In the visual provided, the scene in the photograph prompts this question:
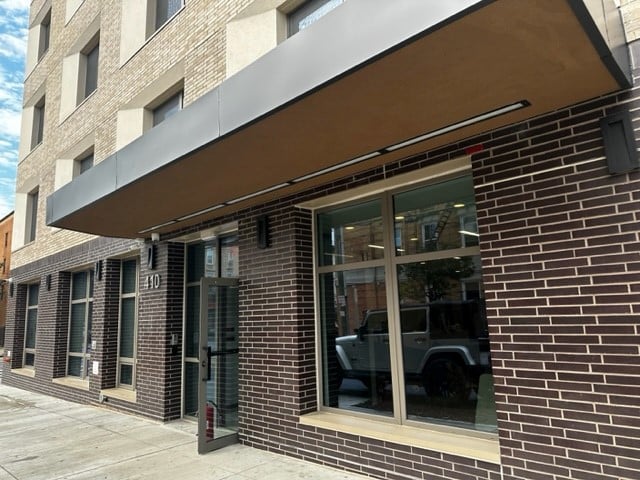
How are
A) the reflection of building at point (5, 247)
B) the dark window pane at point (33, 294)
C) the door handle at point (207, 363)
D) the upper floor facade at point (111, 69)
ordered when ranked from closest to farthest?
the door handle at point (207, 363), the upper floor facade at point (111, 69), the dark window pane at point (33, 294), the reflection of building at point (5, 247)

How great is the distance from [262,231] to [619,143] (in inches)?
155

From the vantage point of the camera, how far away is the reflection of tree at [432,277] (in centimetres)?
429

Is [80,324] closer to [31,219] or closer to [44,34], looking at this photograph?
[31,219]

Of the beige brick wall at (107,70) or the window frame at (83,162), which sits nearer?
the beige brick wall at (107,70)

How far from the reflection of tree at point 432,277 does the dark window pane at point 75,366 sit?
921 cm

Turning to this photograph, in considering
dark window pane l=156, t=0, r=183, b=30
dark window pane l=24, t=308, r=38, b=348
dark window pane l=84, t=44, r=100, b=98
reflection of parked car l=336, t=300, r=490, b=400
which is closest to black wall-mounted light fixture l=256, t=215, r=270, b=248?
reflection of parked car l=336, t=300, r=490, b=400

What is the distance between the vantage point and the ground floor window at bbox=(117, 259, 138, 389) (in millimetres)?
8953

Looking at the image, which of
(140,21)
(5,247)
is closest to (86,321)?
(140,21)

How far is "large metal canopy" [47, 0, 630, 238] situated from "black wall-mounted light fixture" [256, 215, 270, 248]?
0.82 metres

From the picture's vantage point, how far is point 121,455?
5.69 meters

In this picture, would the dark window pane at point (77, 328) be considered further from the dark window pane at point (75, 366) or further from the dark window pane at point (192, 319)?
the dark window pane at point (192, 319)

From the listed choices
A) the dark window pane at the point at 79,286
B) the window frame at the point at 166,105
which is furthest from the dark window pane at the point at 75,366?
the window frame at the point at 166,105

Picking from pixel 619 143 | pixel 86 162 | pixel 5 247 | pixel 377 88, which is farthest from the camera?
pixel 5 247

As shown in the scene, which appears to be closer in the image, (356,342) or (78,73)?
(356,342)
